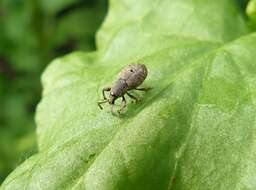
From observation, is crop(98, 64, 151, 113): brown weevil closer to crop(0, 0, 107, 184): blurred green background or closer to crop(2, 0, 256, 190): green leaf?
crop(2, 0, 256, 190): green leaf

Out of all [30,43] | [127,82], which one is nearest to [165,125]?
[127,82]

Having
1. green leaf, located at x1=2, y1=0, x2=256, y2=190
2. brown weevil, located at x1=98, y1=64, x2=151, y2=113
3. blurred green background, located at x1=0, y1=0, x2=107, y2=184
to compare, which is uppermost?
blurred green background, located at x1=0, y1=0, x2=107, y2=184

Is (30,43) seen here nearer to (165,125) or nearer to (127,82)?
(127,82)

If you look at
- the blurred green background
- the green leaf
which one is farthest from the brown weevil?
the blurred green background

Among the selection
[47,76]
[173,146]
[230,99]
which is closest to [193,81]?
[230,99]

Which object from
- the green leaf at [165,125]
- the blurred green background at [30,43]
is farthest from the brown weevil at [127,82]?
the blurred green background at [30,43]

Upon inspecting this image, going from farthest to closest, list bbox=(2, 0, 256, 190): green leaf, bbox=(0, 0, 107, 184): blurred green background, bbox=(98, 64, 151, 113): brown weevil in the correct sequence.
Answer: bbox=(0, 0, 107, 184): blurred green background
bbox=(98, 64, 151, 113): brown weevil
bbox=(2, 0, 256, 190): green leaf

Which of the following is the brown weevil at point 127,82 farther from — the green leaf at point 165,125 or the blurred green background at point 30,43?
the blurred green background at point 30,43
